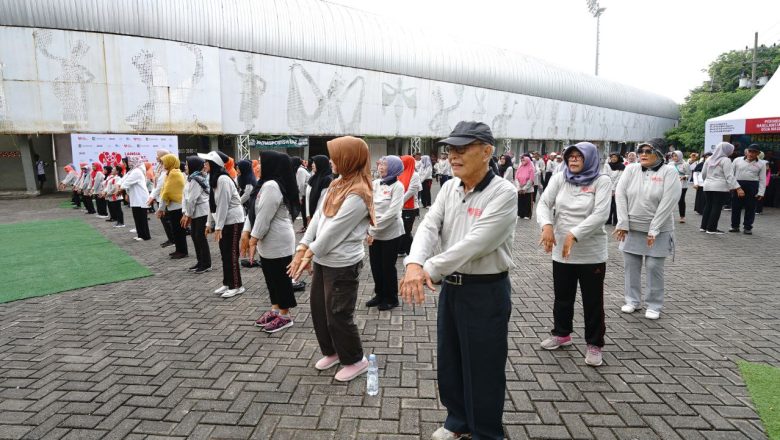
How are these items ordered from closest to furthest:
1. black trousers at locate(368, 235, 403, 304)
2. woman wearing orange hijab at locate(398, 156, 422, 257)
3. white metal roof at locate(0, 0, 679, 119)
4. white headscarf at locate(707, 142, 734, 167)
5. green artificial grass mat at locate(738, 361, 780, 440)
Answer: green artificial grass mat at locate(738, 361, 780, 440) → black trousers at locate(368, 235, 403, 304) → woman wearing orange hijab at locate(398, 156, 422, 257) → white headscarf at locate(707, 142, 734, 167) → white metal roof at locate(0, 0, 679, 119)

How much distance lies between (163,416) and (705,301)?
590cm

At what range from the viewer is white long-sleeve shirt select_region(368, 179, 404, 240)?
4961 millimetres

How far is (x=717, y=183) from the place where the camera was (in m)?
9.43

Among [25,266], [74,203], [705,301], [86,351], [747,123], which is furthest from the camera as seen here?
[74,203]

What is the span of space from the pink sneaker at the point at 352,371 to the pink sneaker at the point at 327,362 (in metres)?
0.19

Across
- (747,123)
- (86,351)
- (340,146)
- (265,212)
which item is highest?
(747,123)

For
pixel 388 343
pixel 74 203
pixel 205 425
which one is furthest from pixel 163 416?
pixel 74 203

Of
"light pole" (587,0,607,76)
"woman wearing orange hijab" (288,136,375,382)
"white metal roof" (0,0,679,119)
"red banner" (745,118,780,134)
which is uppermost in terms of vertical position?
"light pole" (587,0,607,76)

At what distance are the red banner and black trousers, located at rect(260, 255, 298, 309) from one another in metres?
14.1

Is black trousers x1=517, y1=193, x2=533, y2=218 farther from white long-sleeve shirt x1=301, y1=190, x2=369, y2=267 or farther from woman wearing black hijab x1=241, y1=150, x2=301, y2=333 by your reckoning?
white long-sleeve shirt x1=301, y1=190, x2=369, y2=267

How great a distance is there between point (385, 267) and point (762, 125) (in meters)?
13.2

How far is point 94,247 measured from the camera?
29.1ft

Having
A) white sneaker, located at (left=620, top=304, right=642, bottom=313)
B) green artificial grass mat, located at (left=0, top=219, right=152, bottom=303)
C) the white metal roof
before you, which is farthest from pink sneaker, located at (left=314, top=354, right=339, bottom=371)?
the white metal roof

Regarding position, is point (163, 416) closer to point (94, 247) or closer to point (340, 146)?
point (340, 146)
